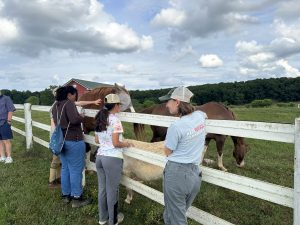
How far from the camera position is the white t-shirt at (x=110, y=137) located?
14.5 ft

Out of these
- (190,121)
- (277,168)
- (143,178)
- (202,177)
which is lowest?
(277,168)

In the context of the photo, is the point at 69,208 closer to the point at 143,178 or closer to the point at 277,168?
the point at 143,178

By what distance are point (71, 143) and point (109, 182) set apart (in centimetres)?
126

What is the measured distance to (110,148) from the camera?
4.50 m

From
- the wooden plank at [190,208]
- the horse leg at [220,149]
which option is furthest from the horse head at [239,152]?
the wooden plank at [190,208]

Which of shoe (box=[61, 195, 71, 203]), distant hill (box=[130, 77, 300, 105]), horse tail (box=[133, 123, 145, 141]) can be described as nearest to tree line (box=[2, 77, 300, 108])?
distant hill (box=[130, 77, 300, 105])

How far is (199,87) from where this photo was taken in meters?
55.3

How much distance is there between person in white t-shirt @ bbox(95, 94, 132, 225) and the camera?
4.42 metres

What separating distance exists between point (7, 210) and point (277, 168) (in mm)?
5760

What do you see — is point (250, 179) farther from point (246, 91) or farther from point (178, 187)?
point (246, 91)

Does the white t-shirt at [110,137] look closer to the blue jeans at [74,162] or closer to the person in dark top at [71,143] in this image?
the person in dark top at [71,143]

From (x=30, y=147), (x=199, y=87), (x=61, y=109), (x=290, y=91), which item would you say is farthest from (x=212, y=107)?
(x=290, y=91)

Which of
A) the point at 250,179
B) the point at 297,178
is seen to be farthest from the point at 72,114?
the point at 297,178

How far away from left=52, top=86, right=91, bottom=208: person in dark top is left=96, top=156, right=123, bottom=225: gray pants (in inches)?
39.2
